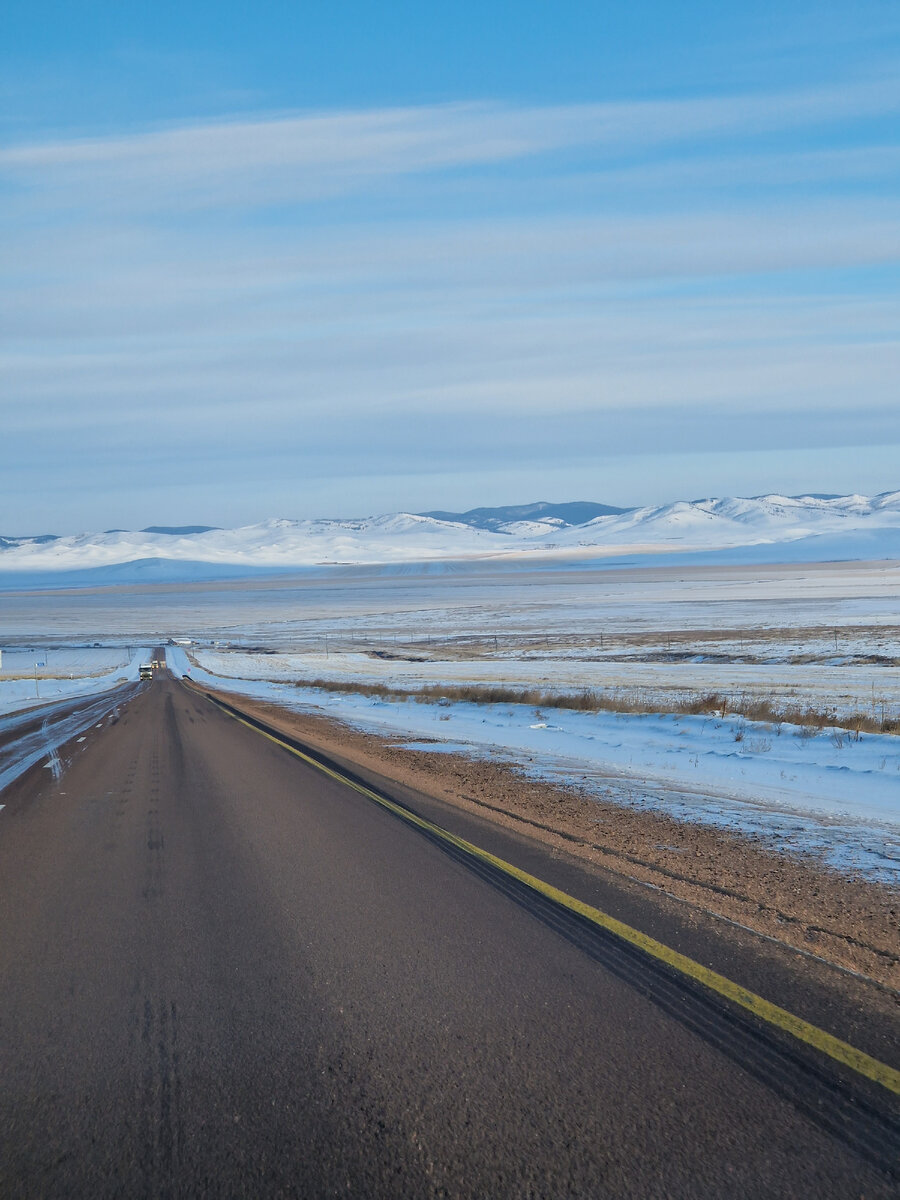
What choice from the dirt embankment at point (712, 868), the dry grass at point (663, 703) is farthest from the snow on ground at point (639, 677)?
the dirt embankment at point (712, 868)

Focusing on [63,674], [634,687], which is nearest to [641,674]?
[634,687]

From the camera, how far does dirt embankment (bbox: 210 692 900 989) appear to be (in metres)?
5.43

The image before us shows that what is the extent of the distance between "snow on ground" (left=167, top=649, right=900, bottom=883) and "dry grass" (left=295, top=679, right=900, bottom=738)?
0.90 m

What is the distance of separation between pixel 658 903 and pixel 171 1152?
3814mm

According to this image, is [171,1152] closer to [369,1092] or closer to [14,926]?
[369,1092]

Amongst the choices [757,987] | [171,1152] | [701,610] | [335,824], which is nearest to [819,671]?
[335,824]

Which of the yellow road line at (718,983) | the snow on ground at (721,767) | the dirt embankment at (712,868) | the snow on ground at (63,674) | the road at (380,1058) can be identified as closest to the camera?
the road at (380,1058)

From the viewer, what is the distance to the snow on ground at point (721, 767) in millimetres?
8641

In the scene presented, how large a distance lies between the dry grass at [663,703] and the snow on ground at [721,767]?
90 centimetres

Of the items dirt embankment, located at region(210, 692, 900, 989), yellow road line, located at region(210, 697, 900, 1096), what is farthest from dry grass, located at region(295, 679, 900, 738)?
yellow road line, located at region(210, 697, 900, 1096)

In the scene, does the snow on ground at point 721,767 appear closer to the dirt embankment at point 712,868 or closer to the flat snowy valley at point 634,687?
the flat snowy valley at point 634,687

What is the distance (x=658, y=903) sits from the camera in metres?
6.07

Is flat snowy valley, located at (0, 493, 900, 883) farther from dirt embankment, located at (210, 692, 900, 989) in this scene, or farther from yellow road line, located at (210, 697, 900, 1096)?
yellow road line, located at (210, 697, 900, 1096)

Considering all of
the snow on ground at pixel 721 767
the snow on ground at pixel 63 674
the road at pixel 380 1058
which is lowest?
the snow on ground at pixel 63 674
